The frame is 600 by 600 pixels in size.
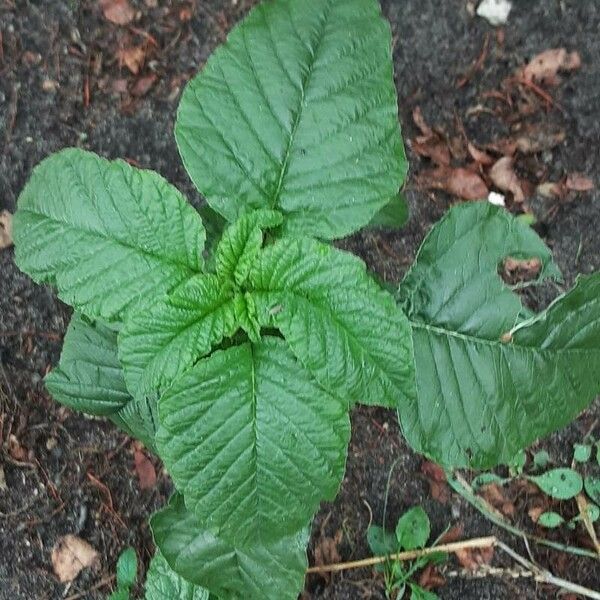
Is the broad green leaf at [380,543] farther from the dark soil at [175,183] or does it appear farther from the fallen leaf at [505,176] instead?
the fallen leaf at [505,176]

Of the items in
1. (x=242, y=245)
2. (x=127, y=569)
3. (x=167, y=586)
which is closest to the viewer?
(x=242, y=245)

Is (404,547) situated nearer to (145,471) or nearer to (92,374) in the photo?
(145,471)

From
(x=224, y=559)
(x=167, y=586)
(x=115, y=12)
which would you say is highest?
(x=115, y=12)

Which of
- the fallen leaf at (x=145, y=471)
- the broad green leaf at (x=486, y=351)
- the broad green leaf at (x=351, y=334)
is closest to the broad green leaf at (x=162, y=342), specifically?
the broad green leaf at (x=351, y=334)

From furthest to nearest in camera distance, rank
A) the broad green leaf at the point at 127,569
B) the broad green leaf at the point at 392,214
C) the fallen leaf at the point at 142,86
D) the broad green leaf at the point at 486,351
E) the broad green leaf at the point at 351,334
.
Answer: the fallen leaf at the point at 142,86, the broad green leaf at the point at 127,569, the broad green leaf at the point at 392,214, the broad green leaf at the point at 486,351, the broad green leaf at the point at 351,334

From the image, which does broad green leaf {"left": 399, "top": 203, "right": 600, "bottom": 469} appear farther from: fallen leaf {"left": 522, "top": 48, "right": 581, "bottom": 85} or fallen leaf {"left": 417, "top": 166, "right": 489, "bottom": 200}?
fallen leaf {"left": 522, "top": 48, "right": 581, "bottom": 85}

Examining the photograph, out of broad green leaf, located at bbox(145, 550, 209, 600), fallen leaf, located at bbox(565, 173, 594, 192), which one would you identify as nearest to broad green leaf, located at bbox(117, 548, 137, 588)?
broad green leaf, located at bbox(145, 550, 209, 600)

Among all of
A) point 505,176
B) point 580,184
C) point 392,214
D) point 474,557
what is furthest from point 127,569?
point 580,184
